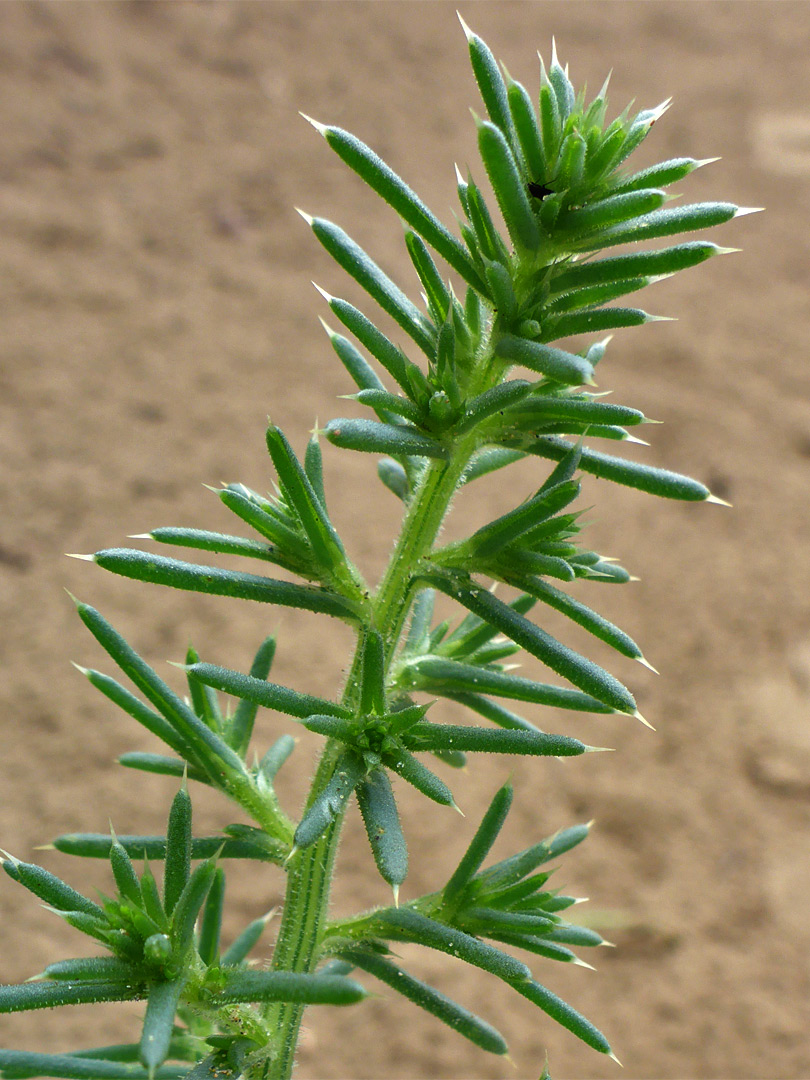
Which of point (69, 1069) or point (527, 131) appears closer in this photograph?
point (527, 131)

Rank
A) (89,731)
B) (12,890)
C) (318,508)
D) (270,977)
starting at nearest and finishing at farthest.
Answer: (270,977) → (318,508) → (12,890) → (89,731)

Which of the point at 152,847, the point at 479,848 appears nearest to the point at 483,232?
the point at 479,848

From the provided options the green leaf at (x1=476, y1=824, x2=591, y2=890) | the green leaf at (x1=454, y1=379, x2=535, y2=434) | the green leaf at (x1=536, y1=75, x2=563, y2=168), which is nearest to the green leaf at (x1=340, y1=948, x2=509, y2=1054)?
the green leaf at (x1=476, y1=824, x2=591, y2=890)

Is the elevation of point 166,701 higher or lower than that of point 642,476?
lower

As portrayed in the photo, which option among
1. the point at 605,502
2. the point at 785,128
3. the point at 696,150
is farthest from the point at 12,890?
the point at 785,128

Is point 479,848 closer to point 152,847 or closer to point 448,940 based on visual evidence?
point 448,940

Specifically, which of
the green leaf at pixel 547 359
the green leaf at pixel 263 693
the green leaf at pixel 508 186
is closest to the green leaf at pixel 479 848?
the green leaf at pixel 263 693

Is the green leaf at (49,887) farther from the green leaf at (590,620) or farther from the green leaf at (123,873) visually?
the green leaf at (590,620)

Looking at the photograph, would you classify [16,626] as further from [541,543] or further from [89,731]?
[541,543]
